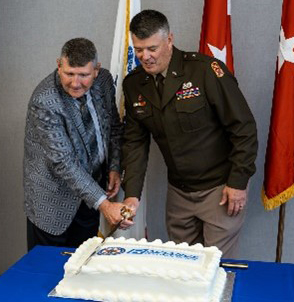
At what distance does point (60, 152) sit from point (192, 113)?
56cm

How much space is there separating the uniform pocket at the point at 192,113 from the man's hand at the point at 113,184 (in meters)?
0.42

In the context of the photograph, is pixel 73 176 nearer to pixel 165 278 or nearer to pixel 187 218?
pixel 187 218

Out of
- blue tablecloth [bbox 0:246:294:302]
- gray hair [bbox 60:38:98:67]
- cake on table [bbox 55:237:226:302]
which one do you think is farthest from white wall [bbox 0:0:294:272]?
cake on table [bbox 55:237:226:302]

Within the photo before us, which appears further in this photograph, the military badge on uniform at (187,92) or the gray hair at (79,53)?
the military badge on uniform at (187,92)

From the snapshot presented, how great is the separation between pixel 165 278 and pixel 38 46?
1938mm

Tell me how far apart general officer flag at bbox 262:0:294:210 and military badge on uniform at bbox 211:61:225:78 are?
1.55 ft

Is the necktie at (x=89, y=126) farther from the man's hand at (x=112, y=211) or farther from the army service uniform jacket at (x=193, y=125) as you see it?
the man's hand at (x=112, y=211)

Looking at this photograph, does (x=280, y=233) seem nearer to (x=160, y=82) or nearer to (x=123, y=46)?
(x=160, y=82)

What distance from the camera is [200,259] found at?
150 centimetres

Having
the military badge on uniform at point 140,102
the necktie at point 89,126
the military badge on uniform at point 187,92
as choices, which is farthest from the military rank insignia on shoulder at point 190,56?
the necktie at point 89,126

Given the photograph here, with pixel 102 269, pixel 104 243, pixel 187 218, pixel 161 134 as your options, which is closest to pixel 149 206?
pixel 187 218

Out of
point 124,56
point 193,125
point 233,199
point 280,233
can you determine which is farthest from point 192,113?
point 280,233

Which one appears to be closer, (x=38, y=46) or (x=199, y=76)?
(x=199, y=76)

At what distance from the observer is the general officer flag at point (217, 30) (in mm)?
2449
